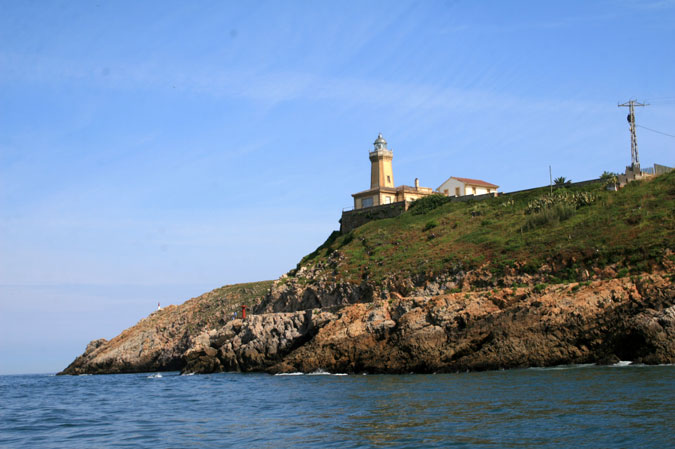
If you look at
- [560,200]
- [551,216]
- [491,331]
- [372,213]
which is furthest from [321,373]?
[372,213]

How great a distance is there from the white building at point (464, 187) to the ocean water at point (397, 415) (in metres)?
37.4

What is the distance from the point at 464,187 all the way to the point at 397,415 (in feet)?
157

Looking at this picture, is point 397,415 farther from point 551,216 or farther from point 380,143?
point 380,143

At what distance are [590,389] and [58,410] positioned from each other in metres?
20.8

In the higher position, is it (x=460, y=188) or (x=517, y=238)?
(x=460, y=188)

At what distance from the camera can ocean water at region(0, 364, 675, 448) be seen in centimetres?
1469

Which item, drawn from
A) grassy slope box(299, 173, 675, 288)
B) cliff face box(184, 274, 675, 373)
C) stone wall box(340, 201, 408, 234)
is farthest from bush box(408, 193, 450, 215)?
cliff face box(184, 274, 675, 373)

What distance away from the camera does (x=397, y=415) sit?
1853cm

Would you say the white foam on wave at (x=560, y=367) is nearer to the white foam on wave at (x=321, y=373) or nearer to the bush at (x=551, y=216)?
the white foam on wave at (x=321, y=373)

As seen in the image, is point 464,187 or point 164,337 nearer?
point 464,187

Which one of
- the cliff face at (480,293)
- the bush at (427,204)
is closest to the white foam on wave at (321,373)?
the cliff face at (480,293)

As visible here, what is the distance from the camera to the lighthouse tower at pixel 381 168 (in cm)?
6875

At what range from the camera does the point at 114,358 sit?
70.6 m

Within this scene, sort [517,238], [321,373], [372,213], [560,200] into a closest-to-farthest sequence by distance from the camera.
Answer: [321,373] → [517,238] → [560,200] → [372,213]
